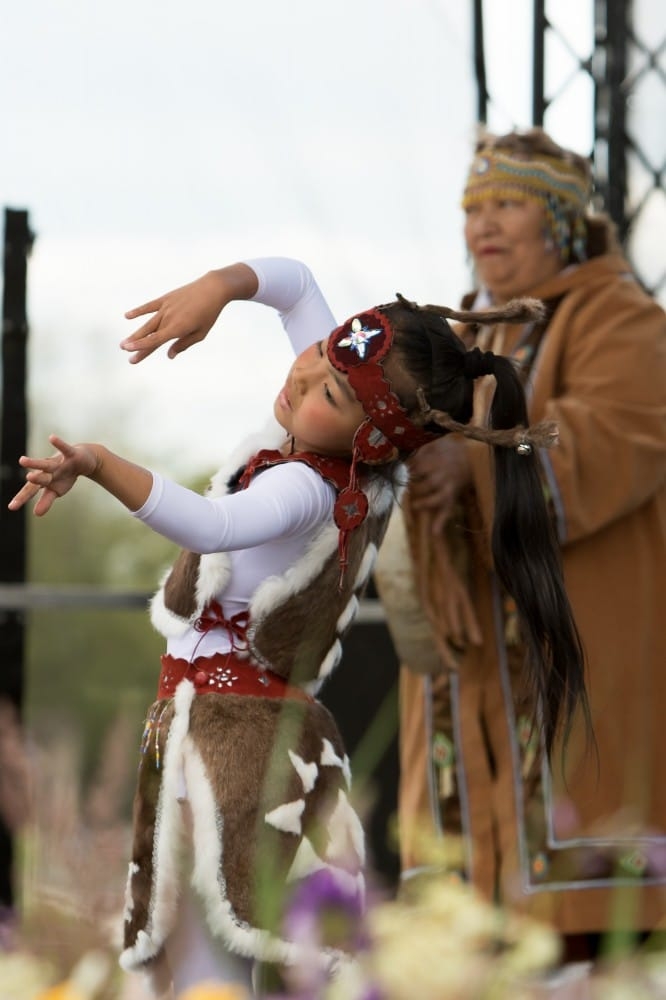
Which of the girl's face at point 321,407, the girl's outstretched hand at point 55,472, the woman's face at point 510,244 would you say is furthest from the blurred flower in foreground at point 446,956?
the woman's face at point 510,244

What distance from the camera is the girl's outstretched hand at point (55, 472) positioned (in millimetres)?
1565

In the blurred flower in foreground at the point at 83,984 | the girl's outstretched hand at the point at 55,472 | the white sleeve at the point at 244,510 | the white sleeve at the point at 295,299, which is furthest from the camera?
the white sleeve at the point at 295,299

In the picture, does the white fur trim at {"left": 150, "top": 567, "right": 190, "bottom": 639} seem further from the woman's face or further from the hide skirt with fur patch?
the woman's face

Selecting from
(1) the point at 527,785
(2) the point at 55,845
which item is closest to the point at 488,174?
(1) the point at 527,785

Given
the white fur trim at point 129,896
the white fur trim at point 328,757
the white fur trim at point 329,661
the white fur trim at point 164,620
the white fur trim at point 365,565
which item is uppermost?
the white fur trim at point 365,565

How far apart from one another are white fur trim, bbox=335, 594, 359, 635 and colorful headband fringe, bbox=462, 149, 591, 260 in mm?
1288

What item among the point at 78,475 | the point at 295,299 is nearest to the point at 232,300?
the point at 295,299

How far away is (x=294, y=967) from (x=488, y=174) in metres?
1.84

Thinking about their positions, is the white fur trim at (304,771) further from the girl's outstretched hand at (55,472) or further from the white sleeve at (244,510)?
the girl's outstretched hand at (55,472)

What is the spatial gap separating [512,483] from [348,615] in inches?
11.8

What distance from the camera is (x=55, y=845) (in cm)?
82

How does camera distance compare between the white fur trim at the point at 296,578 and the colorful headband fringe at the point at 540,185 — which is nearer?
the white fur trim at the point at 296,578

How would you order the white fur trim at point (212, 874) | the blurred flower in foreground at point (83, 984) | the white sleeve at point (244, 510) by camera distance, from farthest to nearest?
the white fur trim at point (212, 874)
the white sleeve at point (244, 510)
the blurred flower in foreground at point (83, 984)

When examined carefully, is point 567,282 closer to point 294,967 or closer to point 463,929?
point 294,967
